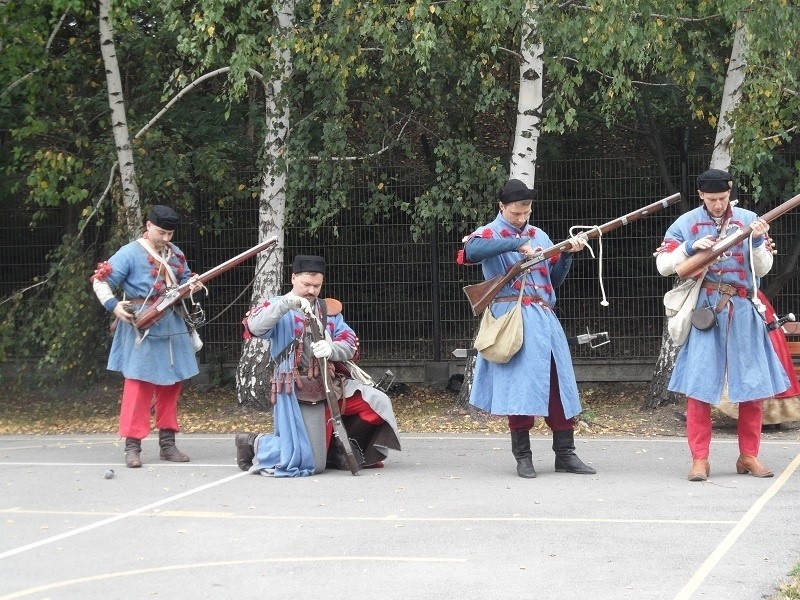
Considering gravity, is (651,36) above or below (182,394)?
above

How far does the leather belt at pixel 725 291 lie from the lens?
8.88m

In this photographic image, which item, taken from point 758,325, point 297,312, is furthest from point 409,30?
point 758,325

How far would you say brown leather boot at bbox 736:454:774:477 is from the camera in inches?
351

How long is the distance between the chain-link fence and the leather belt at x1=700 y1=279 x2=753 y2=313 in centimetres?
629

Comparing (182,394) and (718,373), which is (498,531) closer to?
(718,373)

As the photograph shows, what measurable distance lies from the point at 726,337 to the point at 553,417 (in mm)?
1321

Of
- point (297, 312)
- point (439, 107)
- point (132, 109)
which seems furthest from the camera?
point (132, 109)

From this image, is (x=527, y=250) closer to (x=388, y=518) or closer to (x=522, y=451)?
(x=522, y=451)

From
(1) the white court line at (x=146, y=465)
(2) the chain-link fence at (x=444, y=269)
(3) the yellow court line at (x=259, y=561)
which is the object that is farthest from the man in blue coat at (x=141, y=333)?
(2) the chain-link fence at (x=444, y=269)

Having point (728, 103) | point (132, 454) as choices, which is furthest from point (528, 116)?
point (132, 454)

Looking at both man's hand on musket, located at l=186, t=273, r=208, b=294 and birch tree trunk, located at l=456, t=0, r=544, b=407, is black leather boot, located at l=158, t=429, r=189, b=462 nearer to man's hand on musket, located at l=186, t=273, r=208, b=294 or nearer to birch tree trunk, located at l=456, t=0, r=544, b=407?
man's hand on musket, located at l=186, t=273, r=208, b=294

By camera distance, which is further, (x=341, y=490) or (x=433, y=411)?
(x=433, y=411)

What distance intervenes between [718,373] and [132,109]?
27.2 ft

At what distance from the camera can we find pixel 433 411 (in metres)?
14.3
